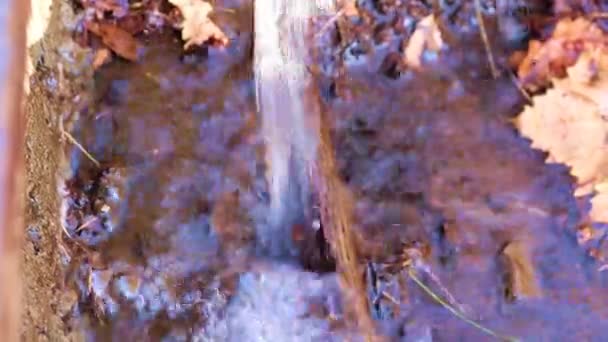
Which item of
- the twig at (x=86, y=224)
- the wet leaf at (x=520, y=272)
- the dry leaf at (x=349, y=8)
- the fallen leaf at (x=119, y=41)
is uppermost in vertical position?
the dry leaf at (x=349, y=8)

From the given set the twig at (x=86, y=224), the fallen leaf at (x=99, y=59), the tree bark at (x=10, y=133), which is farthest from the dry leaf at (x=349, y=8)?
the tree bark at (x=10, y=133)

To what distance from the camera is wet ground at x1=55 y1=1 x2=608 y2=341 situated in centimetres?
166

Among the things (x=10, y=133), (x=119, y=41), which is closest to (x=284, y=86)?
(x=119, y=41)

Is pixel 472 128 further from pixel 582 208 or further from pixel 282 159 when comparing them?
pixel 282 159

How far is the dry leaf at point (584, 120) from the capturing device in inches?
65.6

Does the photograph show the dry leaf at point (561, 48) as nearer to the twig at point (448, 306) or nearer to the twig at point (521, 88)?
the twig at point (521, 88)

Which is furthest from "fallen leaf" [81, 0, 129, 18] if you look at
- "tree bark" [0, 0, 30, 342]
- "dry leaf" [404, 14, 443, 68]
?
"tree bark" [0, 0, 30, 342]

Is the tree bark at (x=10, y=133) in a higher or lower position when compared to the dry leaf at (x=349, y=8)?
lower

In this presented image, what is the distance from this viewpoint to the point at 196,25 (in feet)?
5.92

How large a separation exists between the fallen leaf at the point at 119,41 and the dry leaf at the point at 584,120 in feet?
2.83

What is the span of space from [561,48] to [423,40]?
0.91 ft

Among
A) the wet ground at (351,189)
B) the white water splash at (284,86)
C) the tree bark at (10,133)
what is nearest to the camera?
the tree bark at (10,133)

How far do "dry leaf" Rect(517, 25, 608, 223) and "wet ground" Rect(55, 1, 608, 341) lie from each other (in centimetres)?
4

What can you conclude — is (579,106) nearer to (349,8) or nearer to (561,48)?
(561,48)
